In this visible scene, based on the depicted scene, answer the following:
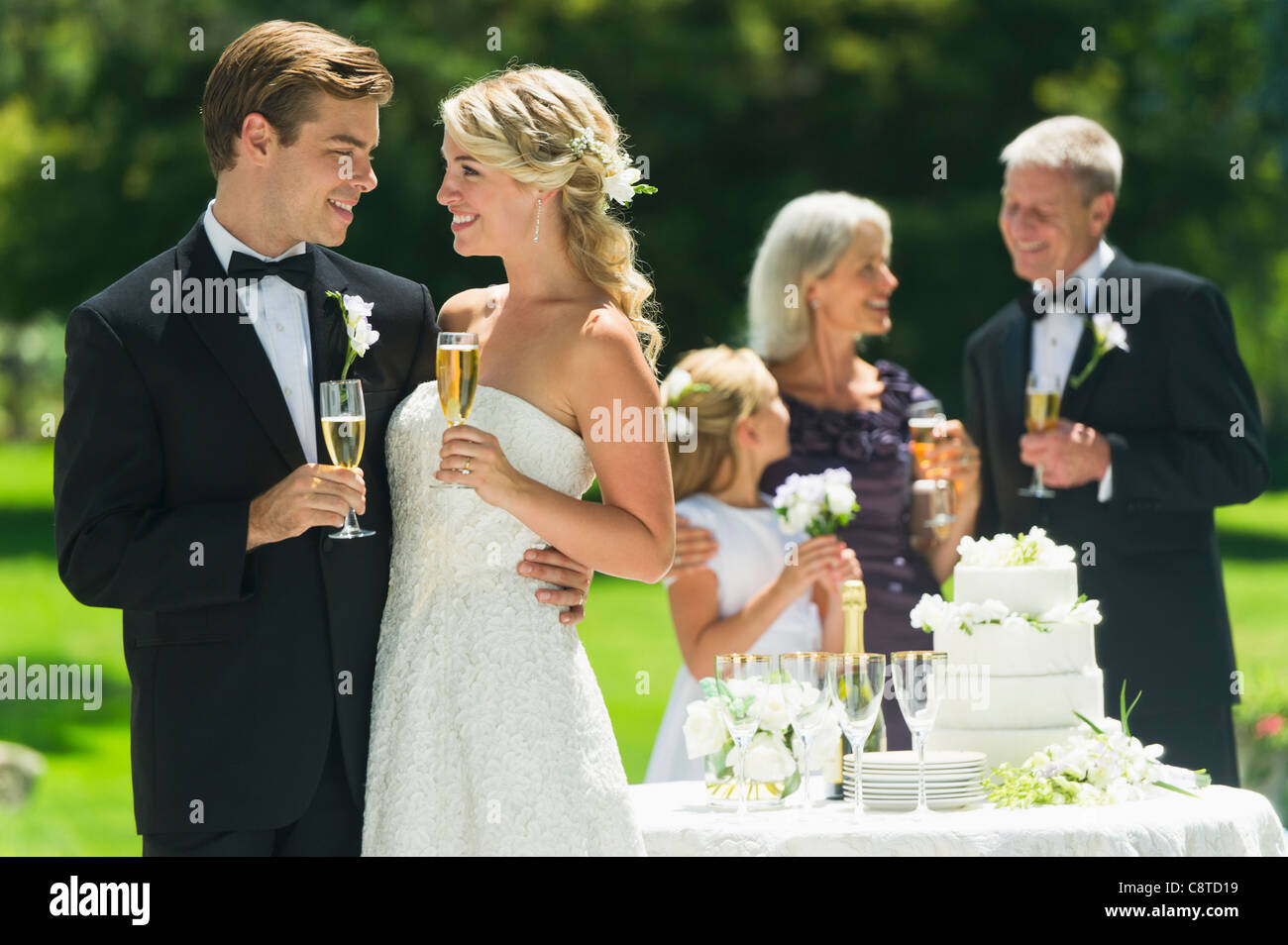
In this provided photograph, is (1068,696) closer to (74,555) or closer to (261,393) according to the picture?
(261,393)

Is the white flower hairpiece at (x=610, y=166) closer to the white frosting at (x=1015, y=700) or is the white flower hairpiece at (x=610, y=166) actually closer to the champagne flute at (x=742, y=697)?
the champagne flute at (x=742, y=697)

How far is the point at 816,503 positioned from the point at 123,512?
109 inches

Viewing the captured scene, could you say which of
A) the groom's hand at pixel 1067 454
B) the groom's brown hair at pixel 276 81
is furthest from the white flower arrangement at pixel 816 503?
the groom's brown hair at pixel 276 81

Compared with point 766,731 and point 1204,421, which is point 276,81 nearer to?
point 766,731

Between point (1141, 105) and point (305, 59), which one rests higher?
point (1141, 105)

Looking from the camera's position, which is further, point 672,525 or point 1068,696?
point 1068,696

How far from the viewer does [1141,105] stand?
17.5 meters

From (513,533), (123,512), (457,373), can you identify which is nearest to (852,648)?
(513,533)

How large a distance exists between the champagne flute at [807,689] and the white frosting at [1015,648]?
1.77ft

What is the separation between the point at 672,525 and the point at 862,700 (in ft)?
2.10

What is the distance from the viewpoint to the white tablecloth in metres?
3.86

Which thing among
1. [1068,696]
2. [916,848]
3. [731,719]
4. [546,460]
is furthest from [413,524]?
[1068,696]

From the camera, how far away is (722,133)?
72.5 ft

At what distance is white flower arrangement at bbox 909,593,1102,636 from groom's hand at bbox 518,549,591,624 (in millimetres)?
940
